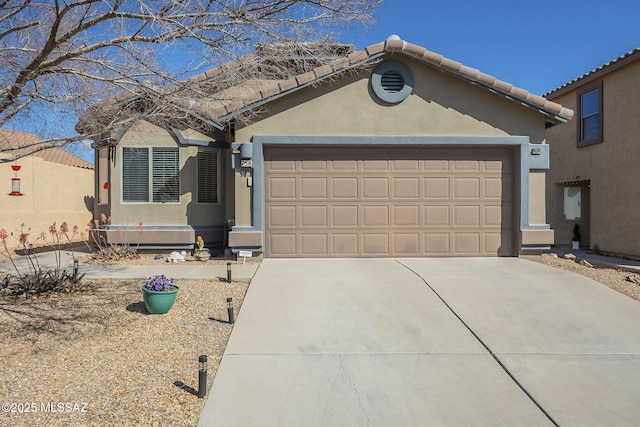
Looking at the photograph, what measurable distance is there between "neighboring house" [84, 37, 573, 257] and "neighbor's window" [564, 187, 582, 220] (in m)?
5.59

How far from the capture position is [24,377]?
183 inches

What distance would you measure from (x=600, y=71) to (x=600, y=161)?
253cm

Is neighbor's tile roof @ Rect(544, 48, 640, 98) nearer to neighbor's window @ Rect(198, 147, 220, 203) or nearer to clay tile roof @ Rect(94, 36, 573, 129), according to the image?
clay tile roof @ Rect(94, 36, 573, 129)

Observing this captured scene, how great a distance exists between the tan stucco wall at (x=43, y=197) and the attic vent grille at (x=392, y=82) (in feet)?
37.7

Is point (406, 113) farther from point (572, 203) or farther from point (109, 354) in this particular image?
point (572, 203)

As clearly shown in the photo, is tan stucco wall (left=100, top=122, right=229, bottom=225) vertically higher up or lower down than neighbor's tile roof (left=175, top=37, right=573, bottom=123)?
lower down

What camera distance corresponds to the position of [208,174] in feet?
38.9

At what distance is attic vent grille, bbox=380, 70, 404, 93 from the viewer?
1028 cm

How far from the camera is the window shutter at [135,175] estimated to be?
11.6 metres

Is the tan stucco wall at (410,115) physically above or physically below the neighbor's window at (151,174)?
above

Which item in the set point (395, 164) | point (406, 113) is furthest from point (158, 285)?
point (406, 113)

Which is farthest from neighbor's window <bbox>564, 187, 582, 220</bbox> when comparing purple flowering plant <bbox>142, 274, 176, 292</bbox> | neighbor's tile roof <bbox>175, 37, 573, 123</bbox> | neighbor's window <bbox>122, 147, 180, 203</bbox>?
purple flowering plant <bbox>142, 274, 176, 292</bbox>

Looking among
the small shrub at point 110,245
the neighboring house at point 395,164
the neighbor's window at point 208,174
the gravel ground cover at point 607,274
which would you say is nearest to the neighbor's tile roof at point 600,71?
the neighboring house at point 395,164

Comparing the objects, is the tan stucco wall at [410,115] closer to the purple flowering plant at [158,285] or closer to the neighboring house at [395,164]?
the neighboring house at [395,164]
